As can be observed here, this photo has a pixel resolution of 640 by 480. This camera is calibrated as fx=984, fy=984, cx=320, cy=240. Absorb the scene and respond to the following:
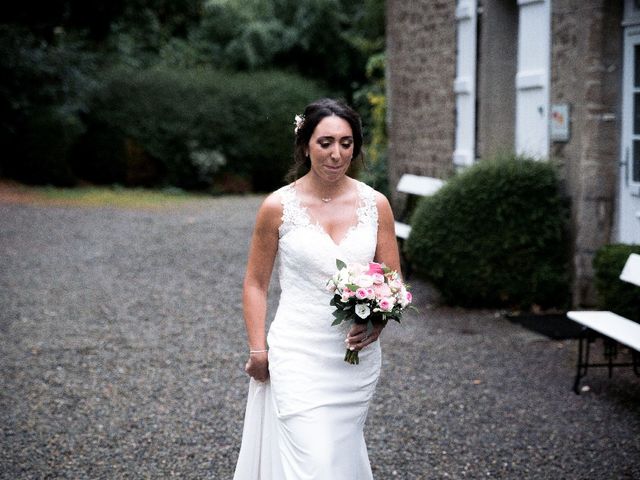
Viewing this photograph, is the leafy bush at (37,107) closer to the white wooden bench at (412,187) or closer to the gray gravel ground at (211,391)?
the gray gravel ground at (211,391)

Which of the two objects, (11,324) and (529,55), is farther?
(529,55)

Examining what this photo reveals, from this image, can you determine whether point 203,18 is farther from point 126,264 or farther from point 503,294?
point 503,294

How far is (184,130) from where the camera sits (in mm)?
21203

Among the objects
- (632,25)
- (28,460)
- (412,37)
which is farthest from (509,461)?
(412,37)

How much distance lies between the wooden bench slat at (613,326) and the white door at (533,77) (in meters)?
2.96

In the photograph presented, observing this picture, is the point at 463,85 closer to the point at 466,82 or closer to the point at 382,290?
the point at 466,82

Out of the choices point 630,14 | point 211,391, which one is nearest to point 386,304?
point 211,391

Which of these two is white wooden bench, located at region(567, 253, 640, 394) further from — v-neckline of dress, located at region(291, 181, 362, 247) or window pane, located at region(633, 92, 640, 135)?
v-neckline of dress, located at region(291, 181, 362, 247)

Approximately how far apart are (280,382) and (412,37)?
9.80 meters

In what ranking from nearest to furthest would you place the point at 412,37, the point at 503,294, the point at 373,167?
the point at 503,294 < the point at 412,37 < the point at 373,167

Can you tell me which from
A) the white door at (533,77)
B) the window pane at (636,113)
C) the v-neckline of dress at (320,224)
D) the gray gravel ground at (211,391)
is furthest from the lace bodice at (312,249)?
the white door at (533,77)

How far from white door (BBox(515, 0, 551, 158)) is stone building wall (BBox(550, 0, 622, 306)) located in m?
0.29

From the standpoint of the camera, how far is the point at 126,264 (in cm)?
1201

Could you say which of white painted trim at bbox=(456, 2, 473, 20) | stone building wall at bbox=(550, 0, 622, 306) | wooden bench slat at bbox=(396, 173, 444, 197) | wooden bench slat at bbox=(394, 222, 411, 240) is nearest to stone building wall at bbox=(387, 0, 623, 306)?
stone building wall at bbox=(550, 0, 622, 306)
